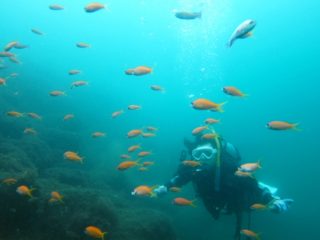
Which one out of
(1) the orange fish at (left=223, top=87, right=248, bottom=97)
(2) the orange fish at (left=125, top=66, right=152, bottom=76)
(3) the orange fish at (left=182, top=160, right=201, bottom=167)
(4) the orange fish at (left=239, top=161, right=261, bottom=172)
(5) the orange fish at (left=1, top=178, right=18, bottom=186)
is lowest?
(5) the orange fish at (left=1, top=178, right=18, bottom=186)

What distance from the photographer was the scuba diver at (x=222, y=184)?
304 inches

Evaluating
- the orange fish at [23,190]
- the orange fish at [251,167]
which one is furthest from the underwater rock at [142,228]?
the orange fish at [251,167]

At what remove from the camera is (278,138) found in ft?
155

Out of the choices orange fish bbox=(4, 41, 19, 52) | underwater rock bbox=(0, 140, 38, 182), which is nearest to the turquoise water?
underwater rock bbox=(0, 140, 38, 182)

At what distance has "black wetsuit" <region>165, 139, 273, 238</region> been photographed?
7.75 metres

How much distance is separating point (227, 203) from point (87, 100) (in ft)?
92.9

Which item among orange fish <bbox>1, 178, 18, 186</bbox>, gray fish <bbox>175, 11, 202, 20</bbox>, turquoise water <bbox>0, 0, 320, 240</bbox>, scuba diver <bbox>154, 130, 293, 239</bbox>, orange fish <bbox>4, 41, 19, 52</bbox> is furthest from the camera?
turquoise water <bbox>0, 0, 320, 240</bbox>

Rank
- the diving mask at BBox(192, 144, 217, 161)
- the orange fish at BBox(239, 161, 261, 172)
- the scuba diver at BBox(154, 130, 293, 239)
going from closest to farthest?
the orange fish at BBox(239, 161, 261, 172) → the scuba diver at BBox(154, 130, 293, 239) → the diving mask at BBox(192, 144, 217, 161)

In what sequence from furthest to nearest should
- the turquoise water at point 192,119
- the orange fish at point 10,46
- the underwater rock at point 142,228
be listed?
1. the turquoise water at point 192,119
2. the orange fish at point 10,46
3. the underwater rock at point 142,228

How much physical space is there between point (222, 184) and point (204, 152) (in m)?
0.88

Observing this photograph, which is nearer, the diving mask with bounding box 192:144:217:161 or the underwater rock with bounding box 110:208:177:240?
the diving mask with bounding box 192:144:217:161

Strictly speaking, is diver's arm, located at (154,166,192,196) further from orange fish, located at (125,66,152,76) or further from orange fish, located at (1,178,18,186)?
orange fish, located at (1,178,18,186)

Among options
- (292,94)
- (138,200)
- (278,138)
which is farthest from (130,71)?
(292,94)

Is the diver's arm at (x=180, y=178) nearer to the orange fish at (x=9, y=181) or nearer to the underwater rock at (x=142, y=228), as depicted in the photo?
the underwater rock at (x=142, y=228)
